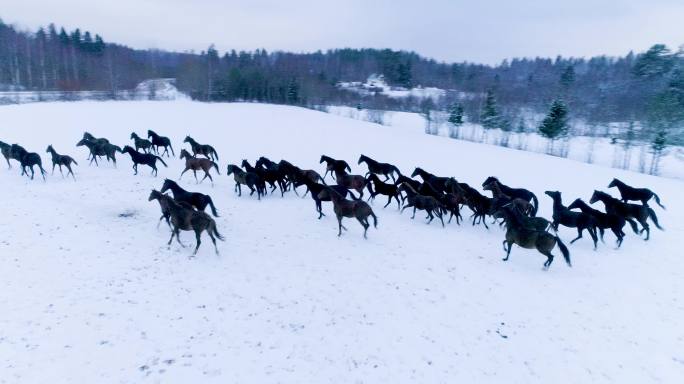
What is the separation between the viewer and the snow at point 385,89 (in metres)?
110

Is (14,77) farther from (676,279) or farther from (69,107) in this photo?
(676,279)

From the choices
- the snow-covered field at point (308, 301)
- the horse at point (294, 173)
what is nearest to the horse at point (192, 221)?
the snow-covered field at point (308, 301)

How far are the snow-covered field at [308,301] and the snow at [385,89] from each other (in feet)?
333

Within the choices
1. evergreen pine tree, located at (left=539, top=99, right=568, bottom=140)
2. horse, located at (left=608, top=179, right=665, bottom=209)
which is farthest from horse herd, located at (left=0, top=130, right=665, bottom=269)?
evergreen pine tree, located at (left=539, top=99, right=568, bottom=140)

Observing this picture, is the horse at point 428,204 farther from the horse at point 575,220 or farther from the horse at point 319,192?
the horse at point 575,220

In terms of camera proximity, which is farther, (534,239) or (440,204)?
(440,204)

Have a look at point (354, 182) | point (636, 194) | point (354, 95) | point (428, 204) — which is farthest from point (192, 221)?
point (354, 95)

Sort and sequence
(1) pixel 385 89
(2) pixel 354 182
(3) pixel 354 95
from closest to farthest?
(2) pixel 354 182
(3) pixel 354 95
(1) pixel 385 89

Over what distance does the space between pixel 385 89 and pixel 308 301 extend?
11876 cm

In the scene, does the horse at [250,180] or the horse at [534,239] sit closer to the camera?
the horse at [534,239]

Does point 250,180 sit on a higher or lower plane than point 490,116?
lower

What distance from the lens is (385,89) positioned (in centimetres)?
11881

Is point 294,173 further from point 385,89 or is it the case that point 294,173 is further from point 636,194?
point 385,89

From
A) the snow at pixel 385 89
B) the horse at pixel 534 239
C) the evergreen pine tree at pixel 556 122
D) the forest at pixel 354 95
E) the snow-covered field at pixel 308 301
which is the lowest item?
the snow-covered field at pixel 308 301
